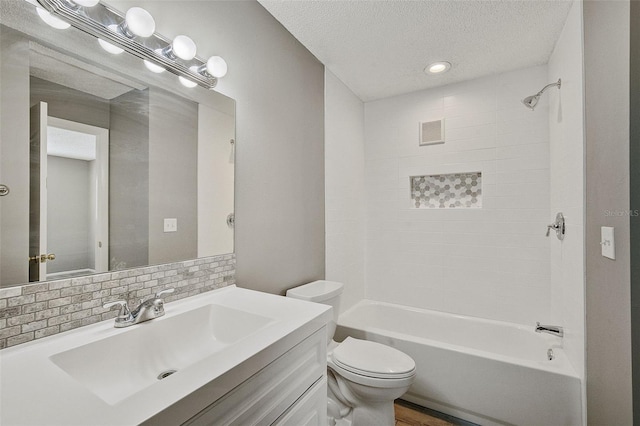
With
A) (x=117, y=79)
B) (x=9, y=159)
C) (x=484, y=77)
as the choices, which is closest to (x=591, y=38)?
(x=484, y=77)

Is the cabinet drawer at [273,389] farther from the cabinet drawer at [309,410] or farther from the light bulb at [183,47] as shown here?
the light bulb at [183,47]

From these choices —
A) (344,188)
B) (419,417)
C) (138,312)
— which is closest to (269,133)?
(344,188)

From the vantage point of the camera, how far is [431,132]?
2609 millimetres

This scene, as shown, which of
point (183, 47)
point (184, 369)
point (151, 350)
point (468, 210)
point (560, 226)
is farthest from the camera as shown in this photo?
point (468, 210)

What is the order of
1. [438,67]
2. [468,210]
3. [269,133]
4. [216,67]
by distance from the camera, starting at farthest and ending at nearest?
[468,210]
[438,67]
[269,133]
[216,67]

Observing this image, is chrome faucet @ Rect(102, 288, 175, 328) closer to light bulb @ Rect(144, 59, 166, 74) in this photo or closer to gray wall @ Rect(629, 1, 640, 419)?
light bulb @ Rect(144, 59, 166, 74)

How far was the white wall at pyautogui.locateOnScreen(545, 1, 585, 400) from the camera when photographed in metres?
1.47

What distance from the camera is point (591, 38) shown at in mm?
1312

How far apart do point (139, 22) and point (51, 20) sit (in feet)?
0.78

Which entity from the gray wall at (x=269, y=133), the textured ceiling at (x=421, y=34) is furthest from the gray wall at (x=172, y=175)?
the textured ceiling at (x=421, y=34)

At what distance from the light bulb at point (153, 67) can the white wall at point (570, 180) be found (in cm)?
192

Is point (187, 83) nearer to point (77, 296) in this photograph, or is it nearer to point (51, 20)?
point (51, 20)

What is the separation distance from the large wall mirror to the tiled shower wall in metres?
1.84

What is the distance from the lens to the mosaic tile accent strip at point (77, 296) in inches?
30.0
